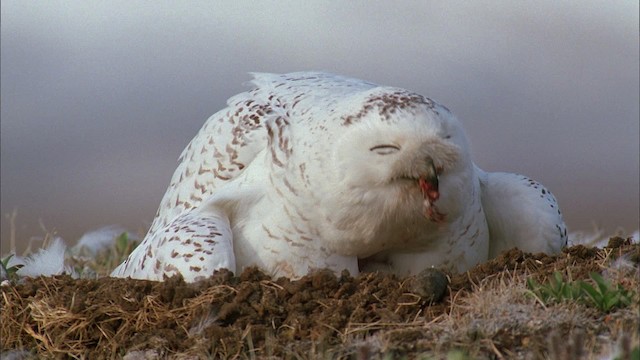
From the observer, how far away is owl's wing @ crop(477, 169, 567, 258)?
7.71m

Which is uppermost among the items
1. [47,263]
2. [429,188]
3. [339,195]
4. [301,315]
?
[429,188]

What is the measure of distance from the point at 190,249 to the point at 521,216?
220 centimetres

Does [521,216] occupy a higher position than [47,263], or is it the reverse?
[521,216]

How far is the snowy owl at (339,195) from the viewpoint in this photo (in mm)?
6551

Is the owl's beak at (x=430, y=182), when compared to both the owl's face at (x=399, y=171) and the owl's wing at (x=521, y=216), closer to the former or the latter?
the owl's face at (x=399, y=171)

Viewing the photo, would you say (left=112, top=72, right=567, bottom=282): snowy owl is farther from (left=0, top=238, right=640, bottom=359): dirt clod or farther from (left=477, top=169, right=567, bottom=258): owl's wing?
(left=0, top=238, right=640, bottom=359): dirt clod

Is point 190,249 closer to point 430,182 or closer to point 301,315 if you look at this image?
point 301,315

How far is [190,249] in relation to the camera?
7016mm

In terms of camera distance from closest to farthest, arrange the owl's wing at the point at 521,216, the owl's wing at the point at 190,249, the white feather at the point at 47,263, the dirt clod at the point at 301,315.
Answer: the dirt clod at the point at 301,315
the owl's wing at the point at 190,249
the owl's wing at the point at 521,216
the white feather at the point at 47,263

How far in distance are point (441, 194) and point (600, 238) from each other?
166 inches

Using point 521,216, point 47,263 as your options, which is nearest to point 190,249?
point 47,263

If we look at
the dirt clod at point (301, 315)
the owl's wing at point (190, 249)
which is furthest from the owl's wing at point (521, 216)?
the owl's wing at point (190, 249)

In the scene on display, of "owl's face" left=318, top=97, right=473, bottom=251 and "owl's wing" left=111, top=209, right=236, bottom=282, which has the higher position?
"owl's face" left=318, top=97, right=473, bottom=251

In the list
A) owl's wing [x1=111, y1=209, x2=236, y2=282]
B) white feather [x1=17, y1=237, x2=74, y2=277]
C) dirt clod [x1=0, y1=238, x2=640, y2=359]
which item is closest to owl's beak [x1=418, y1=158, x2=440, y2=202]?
dirt clod [x1=0, y1=238, x2=640, y2=359]
